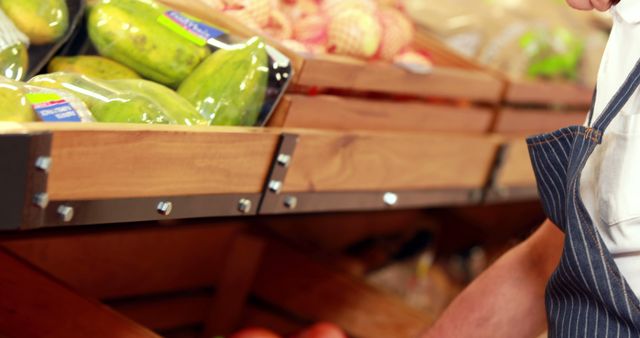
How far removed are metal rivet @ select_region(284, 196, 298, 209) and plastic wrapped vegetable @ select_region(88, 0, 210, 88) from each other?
0.32 meters

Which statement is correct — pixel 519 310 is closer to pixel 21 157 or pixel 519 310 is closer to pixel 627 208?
pixel 627 208

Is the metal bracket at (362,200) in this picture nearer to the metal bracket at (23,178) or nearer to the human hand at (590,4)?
the metal bracket at (23,178)

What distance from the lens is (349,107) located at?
2160 mm

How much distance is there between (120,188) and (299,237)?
63.1 inches

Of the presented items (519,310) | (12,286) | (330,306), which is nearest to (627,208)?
(519,310)

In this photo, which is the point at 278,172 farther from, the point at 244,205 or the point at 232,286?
the point at 232,286

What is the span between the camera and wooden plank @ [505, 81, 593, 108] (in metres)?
2.74

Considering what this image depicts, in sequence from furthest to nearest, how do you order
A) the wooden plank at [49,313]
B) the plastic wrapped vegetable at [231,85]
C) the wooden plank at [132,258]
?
the wooden plank at [132,258] < the plastic wrapped vegetable at [231,85] < the wooden plank at [49,313]

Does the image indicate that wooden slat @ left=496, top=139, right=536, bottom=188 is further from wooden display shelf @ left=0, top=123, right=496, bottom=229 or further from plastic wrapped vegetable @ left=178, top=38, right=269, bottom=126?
plastic wrapped vegetable @ left=178, top=38, right=269, bottom=126

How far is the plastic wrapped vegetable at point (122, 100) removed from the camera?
158cm

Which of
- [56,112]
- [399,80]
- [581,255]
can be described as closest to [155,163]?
[56,112]

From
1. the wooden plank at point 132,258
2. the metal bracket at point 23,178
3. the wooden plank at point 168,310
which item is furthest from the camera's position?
the wooden plank at point 168,310

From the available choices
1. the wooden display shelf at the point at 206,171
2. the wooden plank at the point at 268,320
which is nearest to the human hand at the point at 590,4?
the wooden display shelf at the point at 206,171

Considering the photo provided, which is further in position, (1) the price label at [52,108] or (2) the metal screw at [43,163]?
(1) the price label at [52,108]
